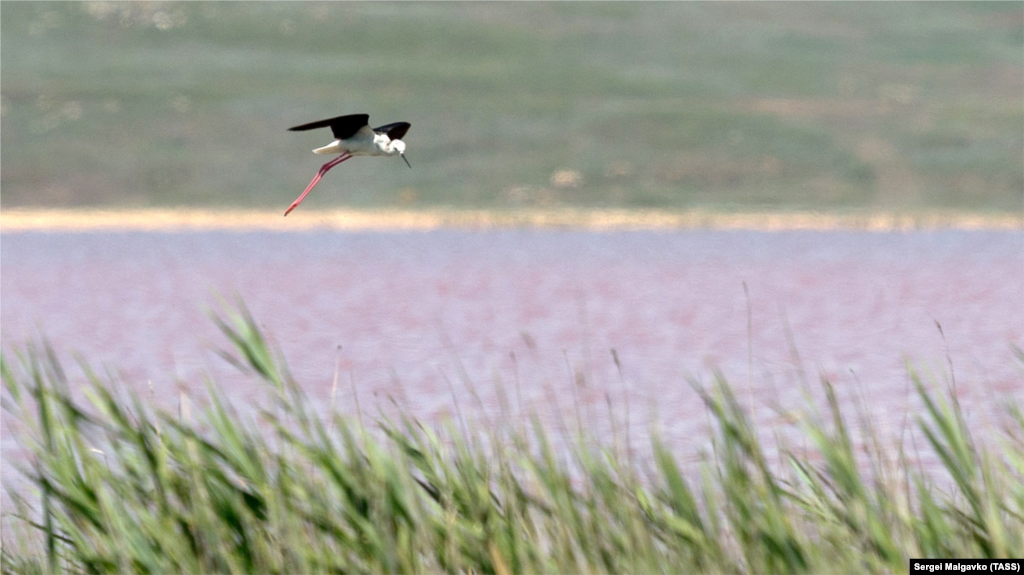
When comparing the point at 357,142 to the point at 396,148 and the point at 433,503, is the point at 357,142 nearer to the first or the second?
the point at 396,148

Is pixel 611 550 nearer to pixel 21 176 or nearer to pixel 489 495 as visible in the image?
pixel 489 495

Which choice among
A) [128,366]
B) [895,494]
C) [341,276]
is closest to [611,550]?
[895,494]

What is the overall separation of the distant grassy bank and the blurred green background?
258 feet

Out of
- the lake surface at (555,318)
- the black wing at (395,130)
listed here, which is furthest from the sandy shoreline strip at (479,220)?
the black wing at (395,130)

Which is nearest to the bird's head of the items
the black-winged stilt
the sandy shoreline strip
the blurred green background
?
the black-winged stilt

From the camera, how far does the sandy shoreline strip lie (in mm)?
83312

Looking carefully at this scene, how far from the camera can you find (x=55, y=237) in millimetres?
78312

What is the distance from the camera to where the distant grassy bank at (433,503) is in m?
5.62

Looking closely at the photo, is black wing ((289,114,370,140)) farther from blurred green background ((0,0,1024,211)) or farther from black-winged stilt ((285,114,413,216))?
blurred green background ((0,0,1024,211))

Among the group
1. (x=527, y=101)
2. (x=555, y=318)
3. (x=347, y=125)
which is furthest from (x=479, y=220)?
(x=347, y=125)

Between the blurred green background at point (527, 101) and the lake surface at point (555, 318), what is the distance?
1961cm

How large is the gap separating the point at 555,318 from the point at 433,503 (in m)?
28.3

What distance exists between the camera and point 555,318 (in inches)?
1367

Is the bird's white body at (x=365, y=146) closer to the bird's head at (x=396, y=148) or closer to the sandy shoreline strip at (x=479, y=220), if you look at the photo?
the bird's head at (x=396, y=148)
